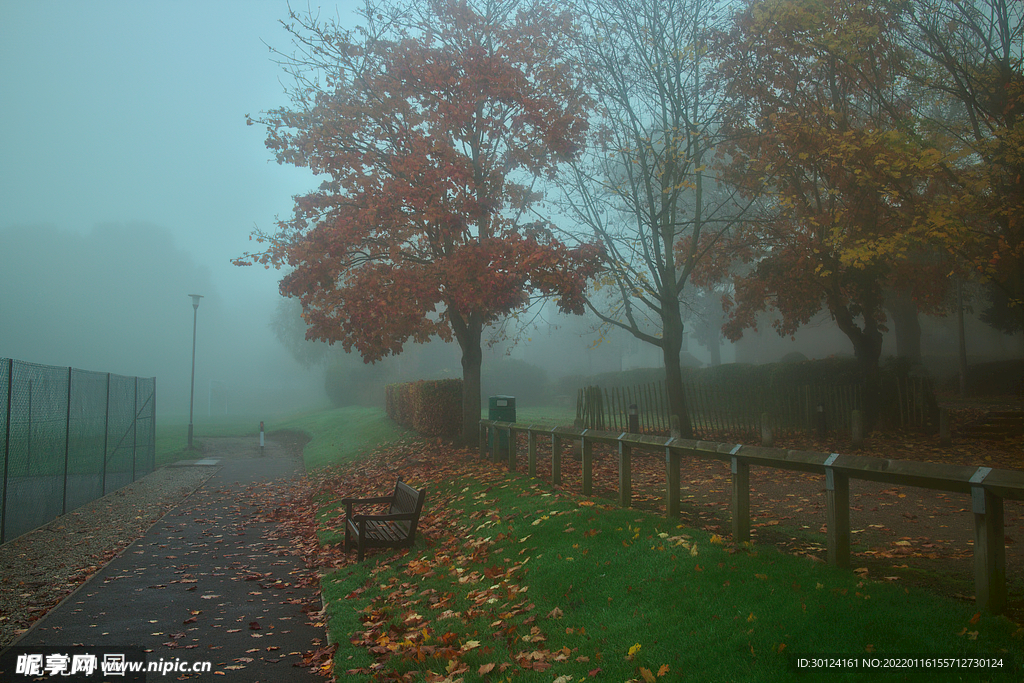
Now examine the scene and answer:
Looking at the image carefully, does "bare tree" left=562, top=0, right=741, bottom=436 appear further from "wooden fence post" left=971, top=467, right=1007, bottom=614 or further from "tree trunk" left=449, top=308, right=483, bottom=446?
"wooden fence post" left=971, top=467, right=1007, bottom=614

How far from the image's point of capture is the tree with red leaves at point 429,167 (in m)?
13.5

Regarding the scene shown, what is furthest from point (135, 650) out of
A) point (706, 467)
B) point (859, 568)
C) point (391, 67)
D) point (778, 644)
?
point (391, 67)

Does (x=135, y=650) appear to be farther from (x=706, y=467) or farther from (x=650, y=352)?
(x=650, y=352)

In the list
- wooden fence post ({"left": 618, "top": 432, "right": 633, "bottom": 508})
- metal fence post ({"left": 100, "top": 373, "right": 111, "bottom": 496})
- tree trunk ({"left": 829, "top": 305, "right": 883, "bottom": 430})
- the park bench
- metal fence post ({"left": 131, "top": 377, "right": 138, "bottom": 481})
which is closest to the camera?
wooden fence post ({"left": 618, "top": 432, "right": 633, "bottom": 508})

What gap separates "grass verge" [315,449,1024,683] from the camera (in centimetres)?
372

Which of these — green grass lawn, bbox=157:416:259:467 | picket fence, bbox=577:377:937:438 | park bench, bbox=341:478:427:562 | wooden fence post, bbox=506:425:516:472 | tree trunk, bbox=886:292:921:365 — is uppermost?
tree trunk, bbox=886:292:921:365

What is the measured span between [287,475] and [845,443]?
14.9m

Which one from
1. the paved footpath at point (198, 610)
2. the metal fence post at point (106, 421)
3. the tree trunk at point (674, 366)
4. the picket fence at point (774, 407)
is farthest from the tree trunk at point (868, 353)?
the metal fence post at point (106, 421)

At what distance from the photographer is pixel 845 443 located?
15.3 m

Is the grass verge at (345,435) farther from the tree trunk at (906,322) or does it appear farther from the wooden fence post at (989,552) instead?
the tree trunk at (906,322)

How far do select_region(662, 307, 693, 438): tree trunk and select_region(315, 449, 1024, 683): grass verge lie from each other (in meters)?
8.32

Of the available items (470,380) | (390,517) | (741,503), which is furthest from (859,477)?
(470,380)

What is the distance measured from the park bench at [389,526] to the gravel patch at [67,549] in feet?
10.6

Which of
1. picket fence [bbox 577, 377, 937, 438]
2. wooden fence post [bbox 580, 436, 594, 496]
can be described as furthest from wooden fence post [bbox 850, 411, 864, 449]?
wooden fence post [bbox 580, 436, 594, 496]
